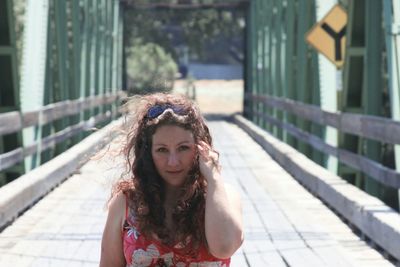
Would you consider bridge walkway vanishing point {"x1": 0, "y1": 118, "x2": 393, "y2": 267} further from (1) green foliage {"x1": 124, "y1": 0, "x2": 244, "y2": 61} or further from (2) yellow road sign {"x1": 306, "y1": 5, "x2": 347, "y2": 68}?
(1) green foliage {"x1": 124, "y1": 0, "x2": 244, "y2": 61}

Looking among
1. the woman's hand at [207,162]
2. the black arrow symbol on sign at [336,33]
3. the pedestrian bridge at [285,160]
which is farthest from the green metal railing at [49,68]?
the woman's hand at [207,162]

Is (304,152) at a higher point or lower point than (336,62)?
lower

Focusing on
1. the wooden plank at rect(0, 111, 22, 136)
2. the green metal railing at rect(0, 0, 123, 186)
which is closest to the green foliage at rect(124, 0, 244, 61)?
the green metal railing at rect(0, 0, 123, 186)

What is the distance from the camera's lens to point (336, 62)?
10648 millimetres

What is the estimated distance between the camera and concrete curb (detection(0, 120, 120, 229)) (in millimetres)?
7000

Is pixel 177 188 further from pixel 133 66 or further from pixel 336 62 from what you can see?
Answer: pixel 133 66

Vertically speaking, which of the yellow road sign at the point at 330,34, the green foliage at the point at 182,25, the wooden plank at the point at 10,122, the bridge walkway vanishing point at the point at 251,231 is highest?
the green foliage at the point at 182,25

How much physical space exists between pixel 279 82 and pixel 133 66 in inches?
1255

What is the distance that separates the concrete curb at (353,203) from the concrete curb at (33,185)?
173 cm

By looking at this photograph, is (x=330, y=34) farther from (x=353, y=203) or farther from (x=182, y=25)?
(x=182, y=25)

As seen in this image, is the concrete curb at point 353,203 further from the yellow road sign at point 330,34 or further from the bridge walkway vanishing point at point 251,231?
the yellow road sign at point 330,34

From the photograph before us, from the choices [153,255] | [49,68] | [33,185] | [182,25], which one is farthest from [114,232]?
[182,25]

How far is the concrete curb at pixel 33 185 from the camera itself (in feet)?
23.0

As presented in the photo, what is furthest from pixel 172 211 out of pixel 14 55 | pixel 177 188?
pixel 14 55
